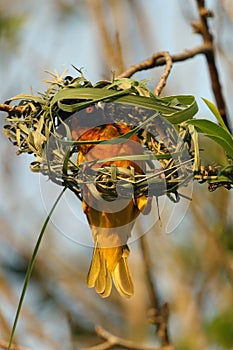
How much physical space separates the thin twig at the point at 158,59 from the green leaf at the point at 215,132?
0.40 m

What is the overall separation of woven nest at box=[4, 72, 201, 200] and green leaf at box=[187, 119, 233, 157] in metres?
0.02

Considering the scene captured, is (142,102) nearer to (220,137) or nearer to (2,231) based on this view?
(220,137)

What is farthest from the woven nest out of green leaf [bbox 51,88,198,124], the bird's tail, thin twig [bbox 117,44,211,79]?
thin twig [bbox 117,44,211,79]

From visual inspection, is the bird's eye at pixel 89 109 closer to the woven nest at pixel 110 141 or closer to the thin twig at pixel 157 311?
the woven nest at pixel 110 141

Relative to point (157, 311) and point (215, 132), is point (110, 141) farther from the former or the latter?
point (157, 311)

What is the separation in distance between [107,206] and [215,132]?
25cm

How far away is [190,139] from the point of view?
4.39ft

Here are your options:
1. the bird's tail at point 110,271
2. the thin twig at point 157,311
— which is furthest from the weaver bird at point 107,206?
the thin twig at point 157,311

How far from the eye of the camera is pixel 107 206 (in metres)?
1.30

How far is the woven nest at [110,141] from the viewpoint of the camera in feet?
4.07

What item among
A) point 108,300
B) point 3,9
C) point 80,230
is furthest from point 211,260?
point 80,230

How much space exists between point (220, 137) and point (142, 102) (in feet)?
0.54

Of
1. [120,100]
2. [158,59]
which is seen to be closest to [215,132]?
[120,100]

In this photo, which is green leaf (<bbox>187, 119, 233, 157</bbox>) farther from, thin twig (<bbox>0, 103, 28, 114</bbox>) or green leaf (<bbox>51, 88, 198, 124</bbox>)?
thin twig (<bbox>0, 103, 28, 114</bbox>)
